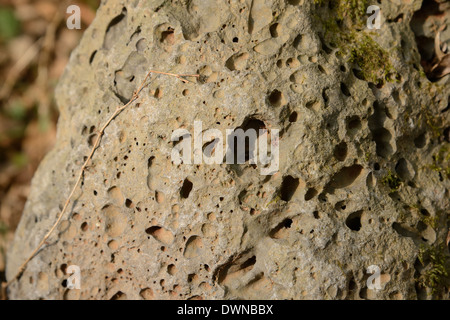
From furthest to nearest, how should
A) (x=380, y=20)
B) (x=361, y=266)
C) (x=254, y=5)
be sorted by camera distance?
(x=380, y=20) → (x=254, y=5) → (x=361, y=266)

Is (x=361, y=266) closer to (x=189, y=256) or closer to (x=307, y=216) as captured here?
(x=307, y=216)

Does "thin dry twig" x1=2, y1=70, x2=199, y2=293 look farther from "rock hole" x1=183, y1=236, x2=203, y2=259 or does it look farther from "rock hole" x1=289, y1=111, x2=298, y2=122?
"rock hole" x1=183, y1=236, x2=203, y2=259

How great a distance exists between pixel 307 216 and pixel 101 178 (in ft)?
2.83

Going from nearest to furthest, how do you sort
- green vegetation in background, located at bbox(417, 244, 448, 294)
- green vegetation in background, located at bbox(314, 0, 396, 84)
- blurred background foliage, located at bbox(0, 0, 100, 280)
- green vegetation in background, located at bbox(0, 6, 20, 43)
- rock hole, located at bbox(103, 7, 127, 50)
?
green vegetation in background, located at bbox(417, 244, 448, 294) < green vegetation in background, located at bbox(314, 0, 396, 84) < rock hole, located at bbox(103, 7, 127, 50) < blurred background foliage, located at bbox(0, 0, 100, 280) < green vegetation in background, located at bbox(0, 6, 20, 43)

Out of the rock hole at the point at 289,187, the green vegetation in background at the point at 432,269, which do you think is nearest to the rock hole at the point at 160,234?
the rock hole at the point at 289,187

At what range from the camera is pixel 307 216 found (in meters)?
1.86

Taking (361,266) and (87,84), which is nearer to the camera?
(361,266)

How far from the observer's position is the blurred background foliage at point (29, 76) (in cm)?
405

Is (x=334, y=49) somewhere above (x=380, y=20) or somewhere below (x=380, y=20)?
below

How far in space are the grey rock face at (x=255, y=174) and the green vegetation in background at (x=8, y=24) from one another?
2614 millimetres

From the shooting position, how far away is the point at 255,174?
6.13ft

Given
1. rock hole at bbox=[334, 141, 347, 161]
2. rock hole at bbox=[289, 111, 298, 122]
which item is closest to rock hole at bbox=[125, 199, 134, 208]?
rock hole at bbox=[289, 111, 298, 122]

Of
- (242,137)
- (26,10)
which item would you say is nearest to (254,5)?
(242,137)

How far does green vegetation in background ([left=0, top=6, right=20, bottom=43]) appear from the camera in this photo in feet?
14.0
